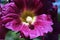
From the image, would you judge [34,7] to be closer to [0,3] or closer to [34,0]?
[34,0]

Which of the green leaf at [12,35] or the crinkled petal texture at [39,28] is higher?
the crinkled petal texture at [39,28]

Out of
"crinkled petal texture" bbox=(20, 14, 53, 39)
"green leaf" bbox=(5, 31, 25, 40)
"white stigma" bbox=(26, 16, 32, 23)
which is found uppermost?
"white stigma" bbox=(26, 16, 32, 23)

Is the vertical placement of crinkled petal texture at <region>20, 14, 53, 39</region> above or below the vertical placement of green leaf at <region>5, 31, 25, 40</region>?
above

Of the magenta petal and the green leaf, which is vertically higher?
the magenta petal

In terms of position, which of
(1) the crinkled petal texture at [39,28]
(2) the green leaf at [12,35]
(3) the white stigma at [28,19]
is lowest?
(2) the green leaf at [12,35]

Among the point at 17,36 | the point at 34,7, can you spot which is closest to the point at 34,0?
the point at 34,7

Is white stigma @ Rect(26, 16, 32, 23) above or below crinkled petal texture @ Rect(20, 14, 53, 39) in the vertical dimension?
above

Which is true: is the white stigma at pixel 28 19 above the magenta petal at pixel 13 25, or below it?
above

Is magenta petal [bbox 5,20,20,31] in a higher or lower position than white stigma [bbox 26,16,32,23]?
lower
